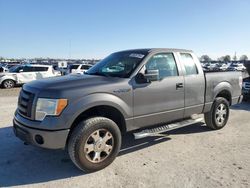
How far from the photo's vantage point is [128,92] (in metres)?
4.47

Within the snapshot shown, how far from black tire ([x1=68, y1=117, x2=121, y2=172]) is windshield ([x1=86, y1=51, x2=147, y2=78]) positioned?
3.25 feet

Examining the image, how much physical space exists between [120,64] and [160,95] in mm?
960

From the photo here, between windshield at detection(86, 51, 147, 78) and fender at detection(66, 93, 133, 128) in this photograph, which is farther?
windshield at detection(86, 51, 147, 78)

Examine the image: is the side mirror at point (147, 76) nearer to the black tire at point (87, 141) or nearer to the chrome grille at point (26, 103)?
the black tire at point (87, 141)

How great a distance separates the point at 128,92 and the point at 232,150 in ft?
7.68

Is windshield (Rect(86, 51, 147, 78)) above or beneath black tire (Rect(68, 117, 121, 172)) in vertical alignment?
above

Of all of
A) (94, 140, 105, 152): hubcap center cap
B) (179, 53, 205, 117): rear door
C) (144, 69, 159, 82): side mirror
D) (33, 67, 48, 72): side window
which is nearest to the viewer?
(94, 140, 105, 152): hubcap center cap

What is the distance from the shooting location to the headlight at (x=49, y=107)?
3809 mm

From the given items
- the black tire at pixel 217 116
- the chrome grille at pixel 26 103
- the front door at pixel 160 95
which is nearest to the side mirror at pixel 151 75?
the front door at pixel 160 95

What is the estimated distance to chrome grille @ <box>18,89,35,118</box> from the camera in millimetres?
4016

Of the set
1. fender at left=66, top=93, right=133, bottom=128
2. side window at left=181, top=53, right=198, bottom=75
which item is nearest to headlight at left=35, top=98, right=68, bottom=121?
fender at left=66, top=93, right=133, bottom=128

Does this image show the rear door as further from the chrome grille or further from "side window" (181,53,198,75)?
the chrome grille

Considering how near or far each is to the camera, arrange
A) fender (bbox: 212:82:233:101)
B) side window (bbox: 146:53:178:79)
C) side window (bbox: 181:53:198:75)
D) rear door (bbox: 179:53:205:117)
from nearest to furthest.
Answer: side window (bbox: 146:53:178:79) → rear door (bbox: 179:53:205:117) → side window (bbox: 181:53:198:75) → fender (bbox: 212:82:233:101)

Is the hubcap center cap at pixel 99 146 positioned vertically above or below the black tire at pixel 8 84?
below
